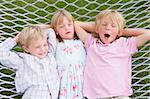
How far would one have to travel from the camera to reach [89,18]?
3.13 m

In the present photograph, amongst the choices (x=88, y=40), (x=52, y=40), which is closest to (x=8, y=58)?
(x=52, y=40)

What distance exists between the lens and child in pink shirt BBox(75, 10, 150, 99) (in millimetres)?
2619

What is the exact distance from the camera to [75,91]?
2.62 m

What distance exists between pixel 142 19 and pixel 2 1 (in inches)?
35.2

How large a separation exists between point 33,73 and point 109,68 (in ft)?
1.31

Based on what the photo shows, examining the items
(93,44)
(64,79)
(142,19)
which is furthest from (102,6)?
(64,79)

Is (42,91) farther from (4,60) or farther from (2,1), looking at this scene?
(2,1)

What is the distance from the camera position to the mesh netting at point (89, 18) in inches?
108

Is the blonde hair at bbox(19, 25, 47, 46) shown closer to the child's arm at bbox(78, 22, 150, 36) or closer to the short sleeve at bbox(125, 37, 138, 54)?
the child's arm at bbox(78, 22, 150, 36)

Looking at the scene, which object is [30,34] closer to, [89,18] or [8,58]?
[8,58]

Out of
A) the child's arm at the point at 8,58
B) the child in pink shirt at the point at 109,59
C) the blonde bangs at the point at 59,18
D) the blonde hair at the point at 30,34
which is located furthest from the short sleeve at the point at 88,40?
the child's arm at the point at 8,58

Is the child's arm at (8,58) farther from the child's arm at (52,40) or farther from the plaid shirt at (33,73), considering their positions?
the child's arm at (52,40)

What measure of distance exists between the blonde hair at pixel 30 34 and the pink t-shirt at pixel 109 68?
11.2 inches

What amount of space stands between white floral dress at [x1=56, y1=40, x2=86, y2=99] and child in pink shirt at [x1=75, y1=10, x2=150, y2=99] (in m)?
0.03
